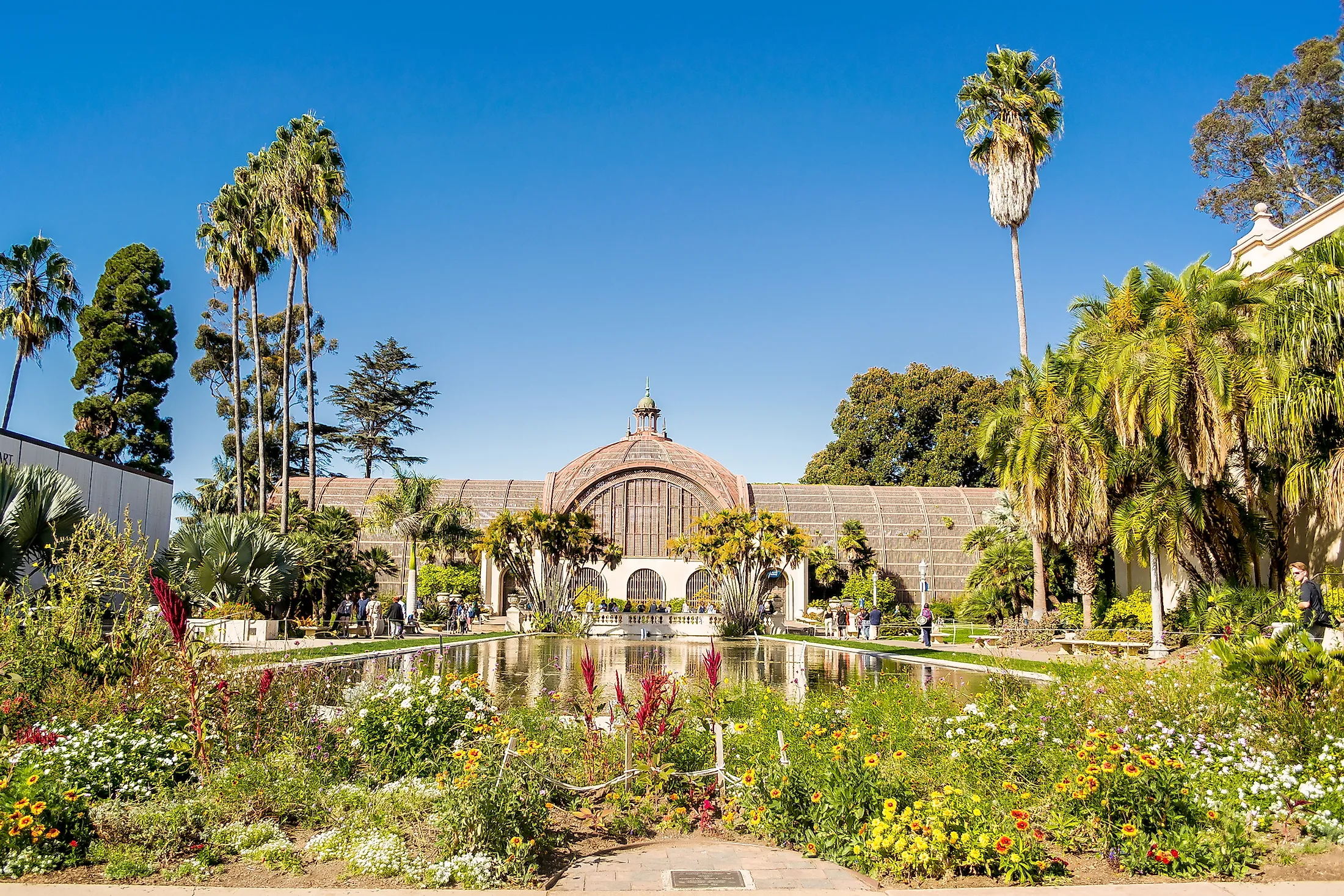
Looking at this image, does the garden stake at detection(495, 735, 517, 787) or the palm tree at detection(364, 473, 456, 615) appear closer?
the garden stake at detection(495, 735, 517, 787)

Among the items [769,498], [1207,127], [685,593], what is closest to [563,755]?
[685,593]

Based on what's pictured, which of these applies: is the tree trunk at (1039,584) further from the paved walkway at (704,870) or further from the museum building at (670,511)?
the paved walkway at (704,870)

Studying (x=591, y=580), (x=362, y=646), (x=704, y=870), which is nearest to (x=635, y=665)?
(x=362, y=646)

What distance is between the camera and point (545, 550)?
3422 centimetres

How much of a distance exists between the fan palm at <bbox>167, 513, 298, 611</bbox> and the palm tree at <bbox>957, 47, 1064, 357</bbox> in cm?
2167

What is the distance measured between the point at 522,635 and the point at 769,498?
18884 millimetres

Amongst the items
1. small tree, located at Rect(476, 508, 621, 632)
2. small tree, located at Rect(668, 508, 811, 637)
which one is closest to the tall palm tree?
small tree, located at Rect(476, 508, 621, 632)

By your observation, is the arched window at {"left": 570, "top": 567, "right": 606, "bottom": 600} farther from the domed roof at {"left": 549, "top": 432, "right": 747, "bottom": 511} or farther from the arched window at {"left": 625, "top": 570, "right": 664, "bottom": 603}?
the domed roof at {"left": 549, "top": 432, "right": 747, "bottom": 511}

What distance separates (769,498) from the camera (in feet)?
156

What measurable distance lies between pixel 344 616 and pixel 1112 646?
22242 millimetres

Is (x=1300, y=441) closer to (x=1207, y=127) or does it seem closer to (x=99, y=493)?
(x=99, y=493)

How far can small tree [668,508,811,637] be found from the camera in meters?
32.3

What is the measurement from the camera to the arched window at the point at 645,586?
4450cm

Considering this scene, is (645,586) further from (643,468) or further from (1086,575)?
(1086,575)
